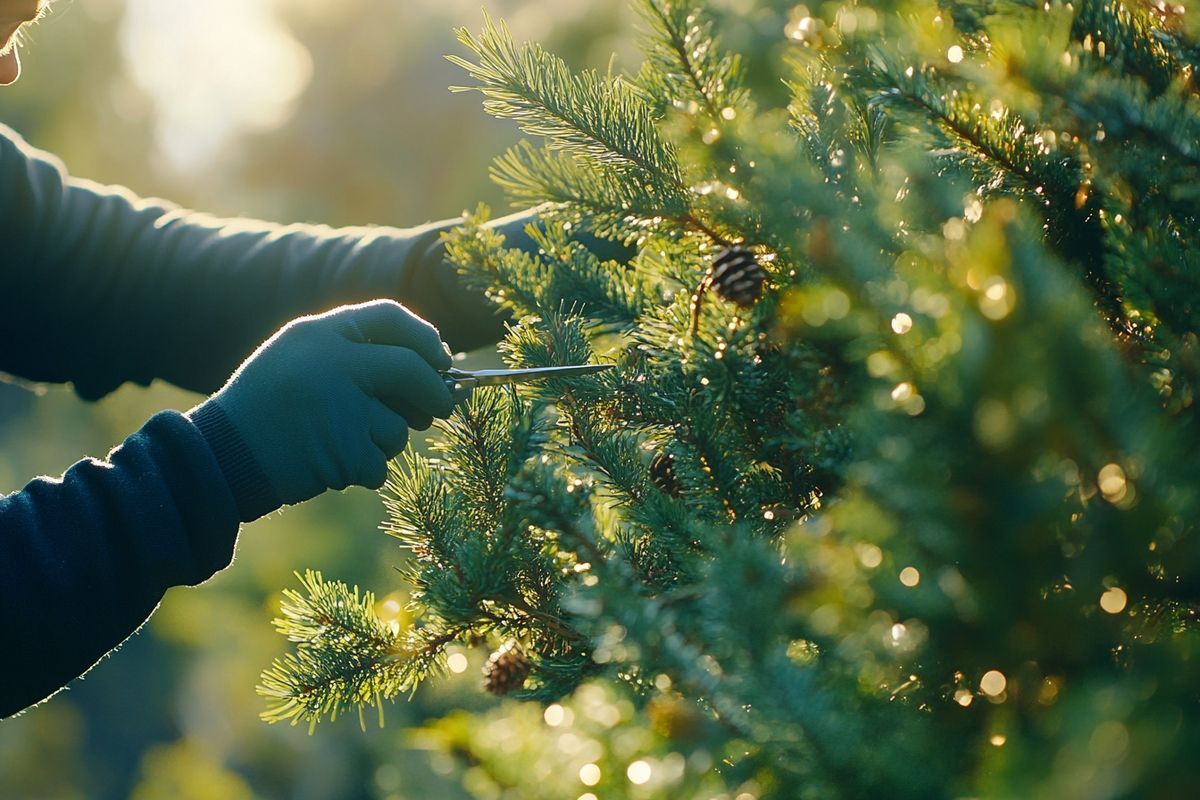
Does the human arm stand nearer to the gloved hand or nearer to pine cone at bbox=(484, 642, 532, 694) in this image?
the gloved hand

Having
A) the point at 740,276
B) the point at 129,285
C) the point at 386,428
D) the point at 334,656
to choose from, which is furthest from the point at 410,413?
the point at 129,285

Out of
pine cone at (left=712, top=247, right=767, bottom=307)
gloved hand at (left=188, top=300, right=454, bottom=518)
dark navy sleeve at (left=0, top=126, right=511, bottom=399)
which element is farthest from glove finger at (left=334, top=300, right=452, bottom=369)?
dark navy sleeve at (left=0, top=126, right=511, bottom=399)

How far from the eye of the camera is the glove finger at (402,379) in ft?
3.55

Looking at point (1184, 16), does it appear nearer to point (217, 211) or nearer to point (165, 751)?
point (165, 751)

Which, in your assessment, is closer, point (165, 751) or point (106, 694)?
point (165, 751)

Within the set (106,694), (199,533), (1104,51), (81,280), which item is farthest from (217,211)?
Result: (1104,51)

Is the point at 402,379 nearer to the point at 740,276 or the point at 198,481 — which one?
the point at 198,481

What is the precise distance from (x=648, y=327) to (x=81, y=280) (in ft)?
5.52

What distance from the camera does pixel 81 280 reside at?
2.03m

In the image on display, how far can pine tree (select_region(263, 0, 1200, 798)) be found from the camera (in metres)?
0.38

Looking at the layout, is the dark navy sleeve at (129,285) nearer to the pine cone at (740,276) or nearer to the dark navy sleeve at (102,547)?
the dark navy sleeve at (102,547)

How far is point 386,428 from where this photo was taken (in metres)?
1.15

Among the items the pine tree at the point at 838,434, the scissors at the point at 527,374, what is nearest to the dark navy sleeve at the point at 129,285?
A: the scissors at the point at 527,374

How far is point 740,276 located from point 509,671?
1.54ft
